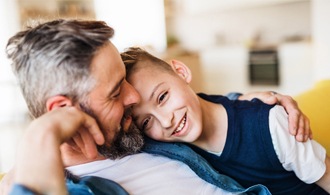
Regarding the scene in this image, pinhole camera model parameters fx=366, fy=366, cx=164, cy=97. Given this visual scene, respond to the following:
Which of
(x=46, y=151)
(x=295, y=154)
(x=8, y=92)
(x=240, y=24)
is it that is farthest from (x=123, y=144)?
(x=240, y=24)

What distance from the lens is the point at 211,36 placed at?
20.9 ft

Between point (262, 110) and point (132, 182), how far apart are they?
17.0 inches

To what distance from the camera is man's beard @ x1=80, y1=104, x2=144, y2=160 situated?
894 mm

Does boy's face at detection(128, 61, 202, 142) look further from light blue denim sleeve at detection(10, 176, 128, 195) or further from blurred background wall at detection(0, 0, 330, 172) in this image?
blurred background wall at detection(0, 0, 330, 172)

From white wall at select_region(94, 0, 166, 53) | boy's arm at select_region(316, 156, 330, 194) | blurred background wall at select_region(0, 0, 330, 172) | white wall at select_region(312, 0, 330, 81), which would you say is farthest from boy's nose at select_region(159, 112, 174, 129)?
white wall at select_region(94, 0, 166, 53)

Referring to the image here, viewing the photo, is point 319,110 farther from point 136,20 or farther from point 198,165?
point 136,20

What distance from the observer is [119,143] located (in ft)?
3.04

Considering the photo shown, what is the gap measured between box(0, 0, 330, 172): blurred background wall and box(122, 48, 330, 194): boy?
3.48 m

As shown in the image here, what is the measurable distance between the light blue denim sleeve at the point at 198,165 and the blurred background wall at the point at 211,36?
3.49m

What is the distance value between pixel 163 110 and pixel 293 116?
38 centimetres

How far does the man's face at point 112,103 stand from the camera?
2.58 ft

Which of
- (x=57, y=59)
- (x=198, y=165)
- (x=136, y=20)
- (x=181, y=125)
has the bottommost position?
(x=198, y=165)

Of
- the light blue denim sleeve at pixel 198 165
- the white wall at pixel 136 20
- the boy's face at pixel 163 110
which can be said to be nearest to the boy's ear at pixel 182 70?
the boy's face at pixel 163 110

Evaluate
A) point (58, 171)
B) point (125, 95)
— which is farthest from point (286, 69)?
point (58, 171)
